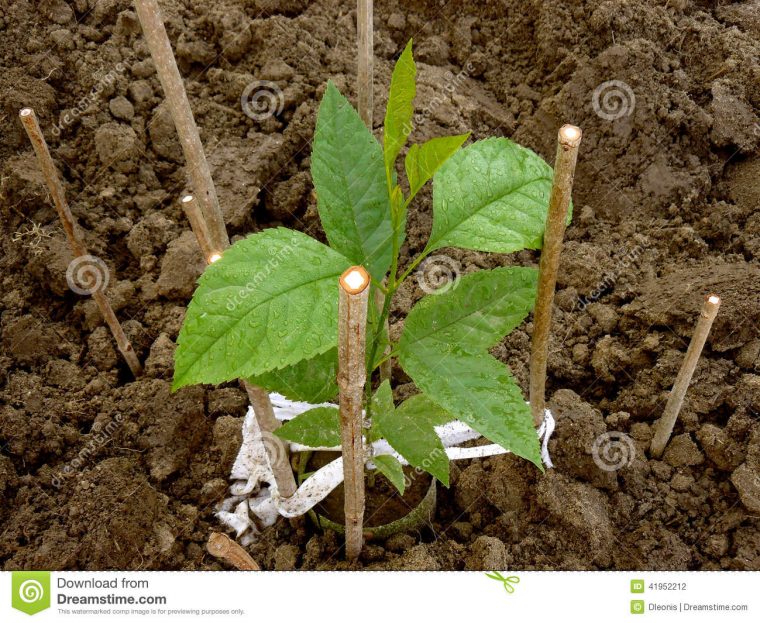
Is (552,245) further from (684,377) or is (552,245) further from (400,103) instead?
(684,377)

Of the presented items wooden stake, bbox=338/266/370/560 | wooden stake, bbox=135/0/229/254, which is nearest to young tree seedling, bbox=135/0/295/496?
wooden stake, bbox=135/0/229/254

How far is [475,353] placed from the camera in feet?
3.62

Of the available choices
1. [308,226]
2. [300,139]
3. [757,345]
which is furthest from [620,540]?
[300,139]

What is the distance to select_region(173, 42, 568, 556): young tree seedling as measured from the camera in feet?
3.11

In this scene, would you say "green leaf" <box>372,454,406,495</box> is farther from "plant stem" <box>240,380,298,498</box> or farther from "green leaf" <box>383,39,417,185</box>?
"green leaf" <box>383,39,417,185</box>

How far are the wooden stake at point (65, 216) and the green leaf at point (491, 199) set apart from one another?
32.6 inches

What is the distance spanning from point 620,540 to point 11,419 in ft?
4.60

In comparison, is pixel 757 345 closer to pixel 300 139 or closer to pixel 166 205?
pixel 300 139

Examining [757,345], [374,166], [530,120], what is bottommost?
[757,345]

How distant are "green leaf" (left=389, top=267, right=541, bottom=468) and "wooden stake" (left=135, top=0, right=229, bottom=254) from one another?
0.36 metres

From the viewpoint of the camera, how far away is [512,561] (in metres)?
1.51

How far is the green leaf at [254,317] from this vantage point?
3.09ft

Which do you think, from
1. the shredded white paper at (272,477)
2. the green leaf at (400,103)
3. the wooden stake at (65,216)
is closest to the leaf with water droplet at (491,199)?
the green leaf at (400,103)

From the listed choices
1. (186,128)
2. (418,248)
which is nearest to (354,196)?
(186,128)
